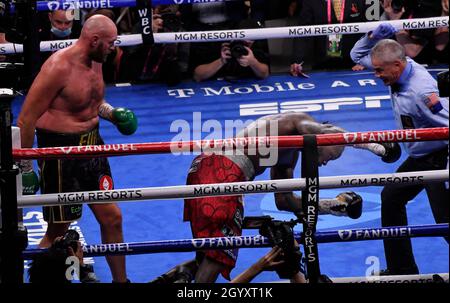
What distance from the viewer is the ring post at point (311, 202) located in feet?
12.9

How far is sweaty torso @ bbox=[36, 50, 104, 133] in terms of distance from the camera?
5574 millimetres

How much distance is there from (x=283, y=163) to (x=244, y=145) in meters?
1.64

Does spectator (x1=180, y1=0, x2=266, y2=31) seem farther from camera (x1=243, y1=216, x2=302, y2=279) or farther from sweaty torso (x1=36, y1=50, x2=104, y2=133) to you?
camera (x1=243, y1=216, x2=302, y2=279)

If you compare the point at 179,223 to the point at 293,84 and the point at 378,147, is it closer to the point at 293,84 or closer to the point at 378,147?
the point at 378,147

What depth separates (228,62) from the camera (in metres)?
9.02

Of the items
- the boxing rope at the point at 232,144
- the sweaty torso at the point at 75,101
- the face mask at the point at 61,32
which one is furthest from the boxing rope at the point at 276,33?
Answer: the boxing rope at the point at 232,144

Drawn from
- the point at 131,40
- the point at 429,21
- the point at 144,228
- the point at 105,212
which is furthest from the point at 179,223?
the point at 429,21

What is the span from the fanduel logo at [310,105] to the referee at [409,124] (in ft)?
9.07

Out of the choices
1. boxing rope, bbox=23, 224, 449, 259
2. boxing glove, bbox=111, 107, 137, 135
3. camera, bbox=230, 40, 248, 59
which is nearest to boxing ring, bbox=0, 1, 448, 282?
boxing rope, bbox=23, 224, 449, 259

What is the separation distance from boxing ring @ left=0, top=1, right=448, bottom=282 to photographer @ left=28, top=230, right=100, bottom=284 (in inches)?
3.4

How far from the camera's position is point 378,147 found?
16.8 ft

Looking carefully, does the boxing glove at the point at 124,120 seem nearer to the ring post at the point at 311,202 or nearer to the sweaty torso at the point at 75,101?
the sweaty torso at the point at 75,101

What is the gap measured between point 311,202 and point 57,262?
1011 mm

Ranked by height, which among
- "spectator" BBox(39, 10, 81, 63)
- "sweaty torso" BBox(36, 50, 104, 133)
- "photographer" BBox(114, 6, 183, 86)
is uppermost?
"spectator" BBox(39, 10, 81, 63)
